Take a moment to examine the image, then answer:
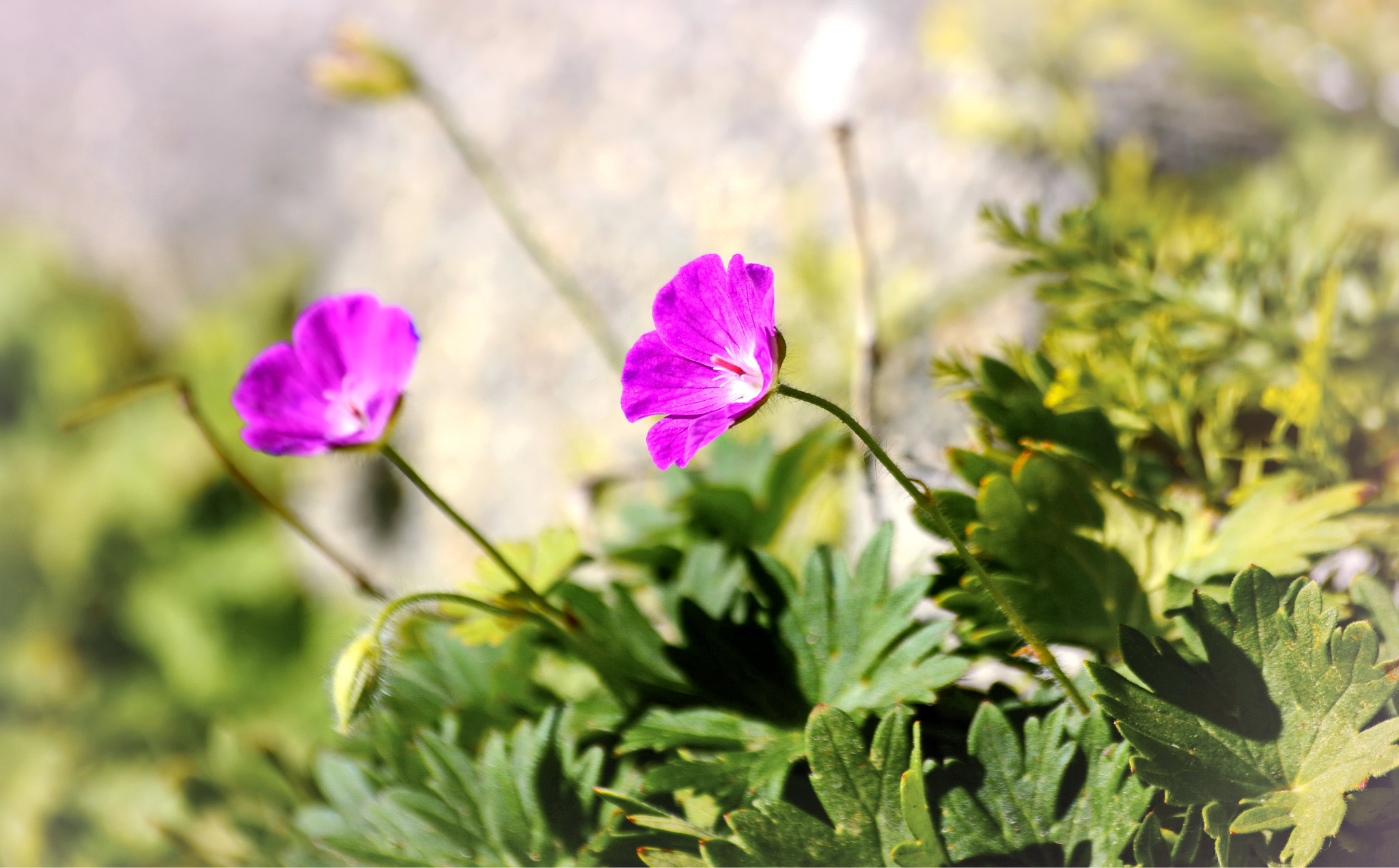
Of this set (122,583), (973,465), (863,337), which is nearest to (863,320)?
(863,337)

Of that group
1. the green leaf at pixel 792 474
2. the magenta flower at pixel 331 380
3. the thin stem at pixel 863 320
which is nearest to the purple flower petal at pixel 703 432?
the magenta flower at pixel 331 380

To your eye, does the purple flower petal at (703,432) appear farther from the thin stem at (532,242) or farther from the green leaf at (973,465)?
the thin stem at (532,242)

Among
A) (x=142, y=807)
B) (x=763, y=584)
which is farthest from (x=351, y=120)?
(x=763, y=584)

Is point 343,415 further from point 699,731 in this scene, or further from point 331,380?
point 699,731

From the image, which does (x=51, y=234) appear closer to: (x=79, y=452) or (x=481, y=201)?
(x=79, y=452)

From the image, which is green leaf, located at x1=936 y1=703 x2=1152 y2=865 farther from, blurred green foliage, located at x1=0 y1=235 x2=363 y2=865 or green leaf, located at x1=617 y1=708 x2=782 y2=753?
blurred green foliage, located at x1=0 y1=235 x2=363 y2=865
